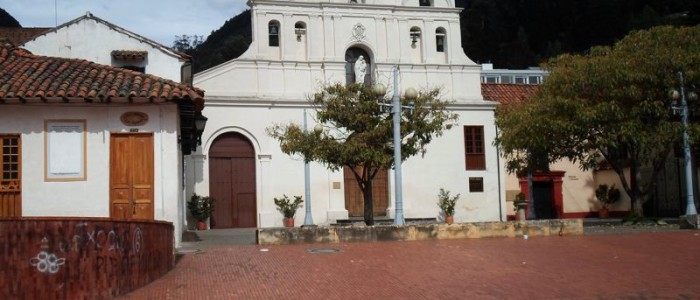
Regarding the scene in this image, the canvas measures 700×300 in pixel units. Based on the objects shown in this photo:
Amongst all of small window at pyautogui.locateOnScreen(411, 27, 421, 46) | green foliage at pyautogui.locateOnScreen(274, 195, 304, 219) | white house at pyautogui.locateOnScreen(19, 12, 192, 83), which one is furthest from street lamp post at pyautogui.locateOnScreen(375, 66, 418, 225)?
small window at pyautogui.locateOnScreen(411, 27, 421, 46)

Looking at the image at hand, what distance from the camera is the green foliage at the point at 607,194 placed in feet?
124

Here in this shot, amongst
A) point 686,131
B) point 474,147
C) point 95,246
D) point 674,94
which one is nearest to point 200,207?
point 474,147

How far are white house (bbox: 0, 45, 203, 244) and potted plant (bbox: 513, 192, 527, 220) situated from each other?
20.2 m

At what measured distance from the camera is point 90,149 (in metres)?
16.5

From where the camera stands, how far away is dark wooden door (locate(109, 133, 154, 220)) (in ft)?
54.3

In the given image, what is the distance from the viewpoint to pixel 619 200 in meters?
38.2

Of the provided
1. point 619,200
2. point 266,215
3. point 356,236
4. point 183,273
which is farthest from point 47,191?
point 619,200

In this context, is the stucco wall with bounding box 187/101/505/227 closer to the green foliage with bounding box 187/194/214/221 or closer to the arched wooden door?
the arched wooden door

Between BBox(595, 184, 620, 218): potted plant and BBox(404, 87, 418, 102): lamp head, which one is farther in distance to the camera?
BBox(595, 184, 620, 218): potted plant

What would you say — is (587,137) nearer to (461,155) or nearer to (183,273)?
(461,155)

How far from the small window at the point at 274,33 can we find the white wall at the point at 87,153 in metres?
17.3

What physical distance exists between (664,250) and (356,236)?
6.70 metres

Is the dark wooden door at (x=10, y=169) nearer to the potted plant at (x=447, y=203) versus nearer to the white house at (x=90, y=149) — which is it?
the white house at (x=90, y=149)

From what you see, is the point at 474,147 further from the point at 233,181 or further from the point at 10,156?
the point at 10,156
